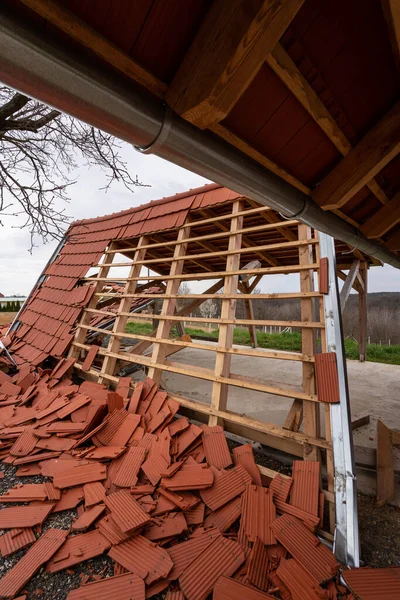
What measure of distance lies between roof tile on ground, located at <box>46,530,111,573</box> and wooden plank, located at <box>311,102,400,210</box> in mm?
2882

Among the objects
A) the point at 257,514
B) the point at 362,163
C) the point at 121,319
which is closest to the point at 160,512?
the point at 257,514

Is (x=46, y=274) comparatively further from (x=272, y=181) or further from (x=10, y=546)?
(x=272, y=181)

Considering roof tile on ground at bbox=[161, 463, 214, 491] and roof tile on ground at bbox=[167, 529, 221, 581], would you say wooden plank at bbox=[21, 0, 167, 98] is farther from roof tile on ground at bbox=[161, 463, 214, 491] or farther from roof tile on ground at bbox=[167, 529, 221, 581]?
roof tile on ground at bbox=[161, 463, 214, 491]

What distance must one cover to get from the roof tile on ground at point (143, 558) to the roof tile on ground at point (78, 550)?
13cm

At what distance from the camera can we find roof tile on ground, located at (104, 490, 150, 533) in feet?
6.75

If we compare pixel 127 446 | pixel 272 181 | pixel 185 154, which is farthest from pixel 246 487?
pixel 185 154

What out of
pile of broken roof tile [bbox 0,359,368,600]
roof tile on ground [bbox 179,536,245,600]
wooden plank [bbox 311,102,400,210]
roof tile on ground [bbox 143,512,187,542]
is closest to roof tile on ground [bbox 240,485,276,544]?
pile of broken roof tile [bbox 0,359,368,600]

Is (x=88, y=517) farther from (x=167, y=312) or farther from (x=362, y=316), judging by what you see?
(x=362, y=316)

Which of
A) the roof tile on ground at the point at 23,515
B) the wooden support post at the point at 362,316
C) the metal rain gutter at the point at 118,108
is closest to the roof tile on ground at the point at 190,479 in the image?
the roof tile on ground at the point at 23,515

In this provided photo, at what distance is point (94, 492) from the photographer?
2521 mm

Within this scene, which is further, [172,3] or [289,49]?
[289,49]

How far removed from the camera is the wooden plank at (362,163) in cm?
142

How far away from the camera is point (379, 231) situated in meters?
2.49

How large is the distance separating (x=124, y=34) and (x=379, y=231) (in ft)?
8.09
